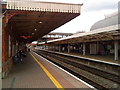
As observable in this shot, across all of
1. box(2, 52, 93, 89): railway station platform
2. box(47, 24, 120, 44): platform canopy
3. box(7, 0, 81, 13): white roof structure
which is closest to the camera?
box(2, 52, 93, 89): railway station platform

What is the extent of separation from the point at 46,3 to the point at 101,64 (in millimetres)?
10391

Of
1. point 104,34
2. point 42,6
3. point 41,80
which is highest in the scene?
point 42,6

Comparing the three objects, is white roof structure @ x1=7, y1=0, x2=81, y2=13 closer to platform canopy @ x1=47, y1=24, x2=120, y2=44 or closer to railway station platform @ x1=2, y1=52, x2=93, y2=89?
railway station platform @ x1=2, y1=52, x2=93, y2=89

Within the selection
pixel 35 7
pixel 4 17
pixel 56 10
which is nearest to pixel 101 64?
pixel 56 10

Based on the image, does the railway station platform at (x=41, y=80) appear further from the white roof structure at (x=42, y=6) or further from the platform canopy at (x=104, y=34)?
the platform canopy at (x=104, y=34)

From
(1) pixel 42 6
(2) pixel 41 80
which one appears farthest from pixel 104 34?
(2) pixel 41 80

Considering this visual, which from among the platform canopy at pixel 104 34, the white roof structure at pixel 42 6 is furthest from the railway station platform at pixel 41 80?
the platform canopy at pixel 104 34

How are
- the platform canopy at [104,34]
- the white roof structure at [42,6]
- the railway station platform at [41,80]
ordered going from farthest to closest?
the platform canopy at [104,34] → the white roof structure at [42,6] → the railway station platform at [41,80]

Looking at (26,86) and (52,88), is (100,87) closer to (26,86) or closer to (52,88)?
(52,88)

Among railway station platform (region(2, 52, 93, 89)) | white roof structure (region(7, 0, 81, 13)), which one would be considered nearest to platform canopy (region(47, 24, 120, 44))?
white roof structure (region(7, 0, 81, 13))

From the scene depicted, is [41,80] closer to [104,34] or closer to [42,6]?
[42,6]

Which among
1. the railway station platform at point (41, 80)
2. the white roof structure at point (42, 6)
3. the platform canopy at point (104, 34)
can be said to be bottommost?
the railway station platform at point (41, 80)

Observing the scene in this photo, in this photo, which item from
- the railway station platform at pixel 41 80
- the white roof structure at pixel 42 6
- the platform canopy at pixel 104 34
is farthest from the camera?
the platform canopy at pixel 104 34

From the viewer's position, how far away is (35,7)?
812cm
